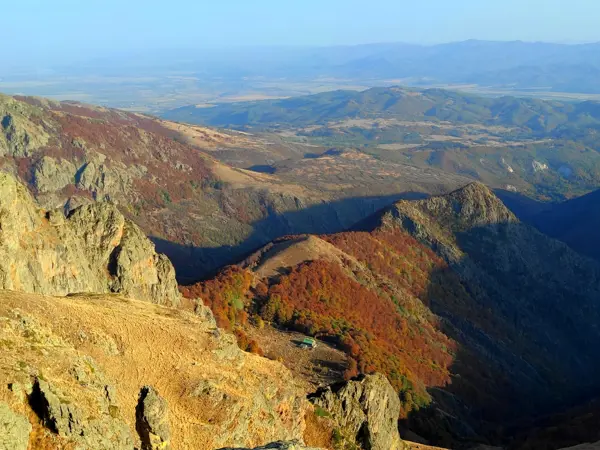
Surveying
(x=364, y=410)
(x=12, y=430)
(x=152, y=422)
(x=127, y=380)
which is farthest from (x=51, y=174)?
(x=12, y=430)

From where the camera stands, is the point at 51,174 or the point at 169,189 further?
the point at 169,189

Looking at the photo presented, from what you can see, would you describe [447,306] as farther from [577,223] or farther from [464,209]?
[577,223]

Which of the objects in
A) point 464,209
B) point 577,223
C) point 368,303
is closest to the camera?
point 368,303

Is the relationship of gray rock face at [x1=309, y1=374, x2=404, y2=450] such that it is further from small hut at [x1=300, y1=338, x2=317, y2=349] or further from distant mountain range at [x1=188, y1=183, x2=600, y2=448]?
small hut at [x1=300, y1=338, x2=317, y2=349]

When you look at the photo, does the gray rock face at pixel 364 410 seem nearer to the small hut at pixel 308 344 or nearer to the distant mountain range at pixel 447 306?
the distant mountain range at pixel 447 306

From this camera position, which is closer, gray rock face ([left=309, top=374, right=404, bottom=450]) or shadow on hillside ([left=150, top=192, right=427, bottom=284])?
gray rock face ([left=309, top=374, right=404, bottom=450])

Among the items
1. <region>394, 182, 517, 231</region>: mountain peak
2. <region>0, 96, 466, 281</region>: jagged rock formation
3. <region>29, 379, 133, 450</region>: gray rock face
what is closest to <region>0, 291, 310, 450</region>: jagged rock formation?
<region>29, 379, 133, 450</region>: gray rock face

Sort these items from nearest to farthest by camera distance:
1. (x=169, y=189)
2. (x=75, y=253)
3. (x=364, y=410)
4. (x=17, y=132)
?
(x=364, y=410) < (x=75, y=253) < (x=17, y=132) < (x=169, y=189)
